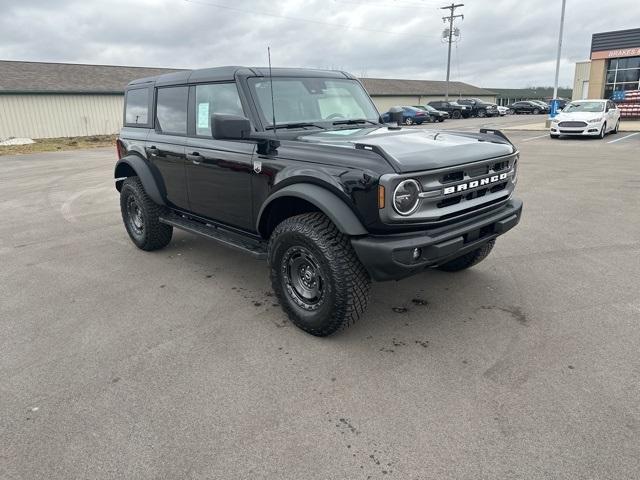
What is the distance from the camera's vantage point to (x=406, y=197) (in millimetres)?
3078

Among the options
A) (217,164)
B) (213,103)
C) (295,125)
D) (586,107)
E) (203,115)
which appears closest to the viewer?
(295,125)

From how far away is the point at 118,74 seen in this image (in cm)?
3231

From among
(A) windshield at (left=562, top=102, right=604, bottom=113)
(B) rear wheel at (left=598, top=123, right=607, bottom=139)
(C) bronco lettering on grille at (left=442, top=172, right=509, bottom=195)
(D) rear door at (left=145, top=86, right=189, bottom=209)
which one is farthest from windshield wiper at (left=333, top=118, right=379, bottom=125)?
(A) windshield at (left=562, top=102, right=604, bottom=113)

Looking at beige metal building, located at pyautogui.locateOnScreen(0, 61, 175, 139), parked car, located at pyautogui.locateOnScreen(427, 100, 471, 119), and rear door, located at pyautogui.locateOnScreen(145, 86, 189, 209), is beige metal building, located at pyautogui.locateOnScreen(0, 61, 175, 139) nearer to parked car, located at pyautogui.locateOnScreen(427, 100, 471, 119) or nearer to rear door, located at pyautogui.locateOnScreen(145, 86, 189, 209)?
parked car, located at pyautogui.locateOnScreen(427, 100, 471, 119)

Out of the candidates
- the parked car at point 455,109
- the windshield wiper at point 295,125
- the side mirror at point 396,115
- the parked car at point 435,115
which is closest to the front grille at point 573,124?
the side mirror at point 396,115

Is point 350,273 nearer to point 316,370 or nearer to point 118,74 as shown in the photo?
point 316,370

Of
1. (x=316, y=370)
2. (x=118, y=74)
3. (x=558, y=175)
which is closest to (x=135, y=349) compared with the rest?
(x=316, y=370)

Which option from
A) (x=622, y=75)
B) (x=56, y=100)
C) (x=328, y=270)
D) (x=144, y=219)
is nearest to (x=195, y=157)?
(x=144, y=219)

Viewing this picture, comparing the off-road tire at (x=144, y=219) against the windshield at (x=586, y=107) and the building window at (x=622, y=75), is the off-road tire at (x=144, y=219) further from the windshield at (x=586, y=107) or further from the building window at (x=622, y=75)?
the building window at (x=622, y=75)

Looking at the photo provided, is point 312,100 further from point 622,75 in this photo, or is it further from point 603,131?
point 622,75

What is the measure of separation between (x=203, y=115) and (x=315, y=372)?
2.71 meters

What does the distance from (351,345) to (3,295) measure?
11.1 feet

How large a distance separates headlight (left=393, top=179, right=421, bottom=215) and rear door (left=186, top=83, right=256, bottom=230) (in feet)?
4.67

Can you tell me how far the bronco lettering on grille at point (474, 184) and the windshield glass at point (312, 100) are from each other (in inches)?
56.8
